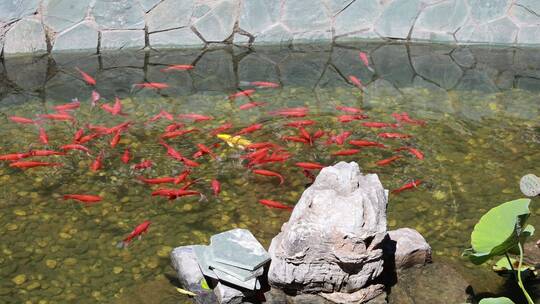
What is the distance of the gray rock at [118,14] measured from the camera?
816 centimetres

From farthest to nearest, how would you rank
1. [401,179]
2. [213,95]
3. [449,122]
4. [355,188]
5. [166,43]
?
[166,43], [213,95], [449,122], [401,179], [355,188]

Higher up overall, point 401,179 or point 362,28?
point 362,28

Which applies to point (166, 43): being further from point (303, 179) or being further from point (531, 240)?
point (531, 240)

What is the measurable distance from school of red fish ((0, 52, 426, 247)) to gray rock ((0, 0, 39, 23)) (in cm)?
176

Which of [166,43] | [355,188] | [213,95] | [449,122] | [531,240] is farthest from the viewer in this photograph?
[166,43]

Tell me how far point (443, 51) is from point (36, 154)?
473cm

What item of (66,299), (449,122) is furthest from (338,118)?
(66,299)

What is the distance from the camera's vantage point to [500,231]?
11.9 feet

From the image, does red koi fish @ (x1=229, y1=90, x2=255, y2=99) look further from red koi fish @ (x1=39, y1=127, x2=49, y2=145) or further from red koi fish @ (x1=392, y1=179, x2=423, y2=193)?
red koi fish @ (x1=392, y1=179, x2=423, y2=193)

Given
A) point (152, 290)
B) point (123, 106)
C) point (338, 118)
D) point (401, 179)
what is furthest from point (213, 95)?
point (152, 290)

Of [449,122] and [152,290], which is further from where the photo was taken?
[449,122]

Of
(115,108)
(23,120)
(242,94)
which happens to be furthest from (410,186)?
(23,120)

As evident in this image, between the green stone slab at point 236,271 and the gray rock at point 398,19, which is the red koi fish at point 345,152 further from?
the gray rock at point 398,19

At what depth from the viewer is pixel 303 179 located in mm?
5473
